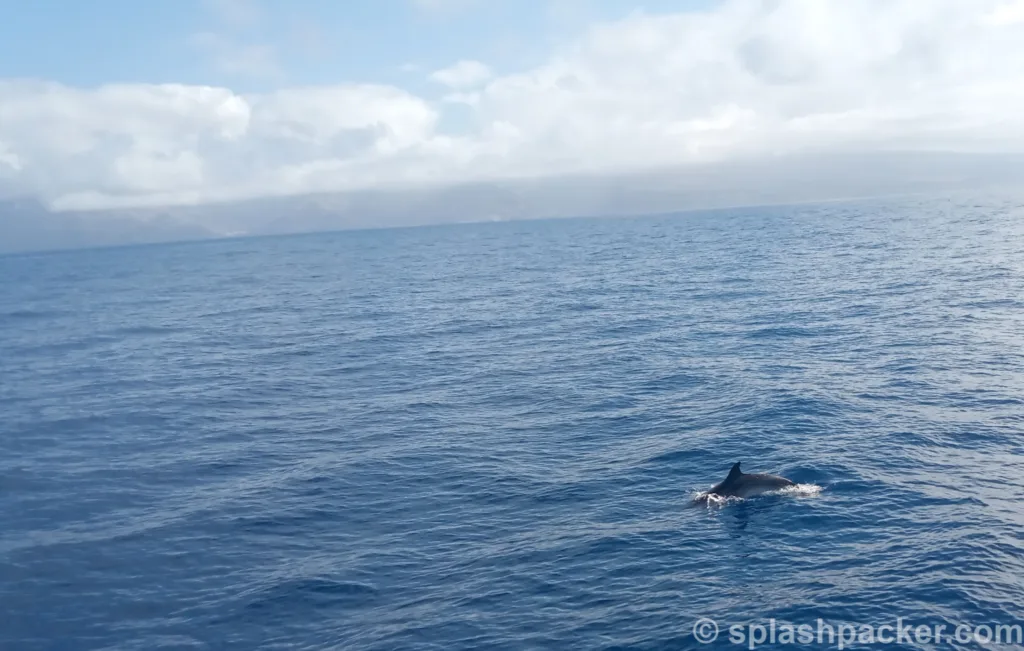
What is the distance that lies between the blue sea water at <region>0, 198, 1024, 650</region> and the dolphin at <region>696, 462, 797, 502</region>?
68 cm

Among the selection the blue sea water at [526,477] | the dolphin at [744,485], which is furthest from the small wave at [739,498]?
the blue sea water at [526,477]

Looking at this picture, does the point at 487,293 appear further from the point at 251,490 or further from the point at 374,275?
the point at 251,490

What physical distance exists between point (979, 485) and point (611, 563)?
16680 mm

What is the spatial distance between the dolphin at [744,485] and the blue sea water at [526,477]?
2.24ft

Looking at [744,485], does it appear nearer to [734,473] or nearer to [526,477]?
[734,473]

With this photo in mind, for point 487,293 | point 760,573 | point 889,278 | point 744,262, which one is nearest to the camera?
point 760,573

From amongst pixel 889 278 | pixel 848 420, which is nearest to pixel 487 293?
pixel 889 278

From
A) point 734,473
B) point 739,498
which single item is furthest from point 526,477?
point 739,498

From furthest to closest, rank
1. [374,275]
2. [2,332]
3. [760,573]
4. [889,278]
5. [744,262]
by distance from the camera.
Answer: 1. [374,275]
2. [744,262]
3. [2,332]
4. [889,278]
5. [760,573]

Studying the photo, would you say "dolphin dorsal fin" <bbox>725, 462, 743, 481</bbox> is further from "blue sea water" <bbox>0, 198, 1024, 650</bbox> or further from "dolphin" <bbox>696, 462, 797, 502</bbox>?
"blue sea water" <bbox>0, 198, 1024, 650</bbox>

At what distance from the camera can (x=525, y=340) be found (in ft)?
235

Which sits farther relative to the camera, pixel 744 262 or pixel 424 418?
pixel 744 262

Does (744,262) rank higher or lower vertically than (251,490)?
higher

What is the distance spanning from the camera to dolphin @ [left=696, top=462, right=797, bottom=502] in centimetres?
3309
